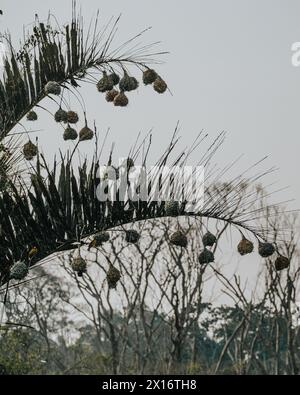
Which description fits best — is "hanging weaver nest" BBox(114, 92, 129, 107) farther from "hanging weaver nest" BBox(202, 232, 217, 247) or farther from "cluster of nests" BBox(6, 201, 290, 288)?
"hanging weaver nest" BBox(202, 232, 217, 247)

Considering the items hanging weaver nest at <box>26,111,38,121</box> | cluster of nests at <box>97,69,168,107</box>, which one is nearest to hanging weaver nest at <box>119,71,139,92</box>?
cluster of nests at <box>97,69,168,107</box>

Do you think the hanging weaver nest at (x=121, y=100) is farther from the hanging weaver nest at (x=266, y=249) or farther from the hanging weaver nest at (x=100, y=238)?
the hanging weaver nest at (x=266, y=249)

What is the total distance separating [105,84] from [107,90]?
45 millimetres

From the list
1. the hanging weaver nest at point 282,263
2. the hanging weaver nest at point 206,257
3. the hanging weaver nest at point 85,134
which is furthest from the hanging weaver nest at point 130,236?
the hanging weaver nest at point 85,134

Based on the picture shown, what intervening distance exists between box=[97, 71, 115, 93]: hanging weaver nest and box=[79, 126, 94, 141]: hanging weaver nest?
33 cm

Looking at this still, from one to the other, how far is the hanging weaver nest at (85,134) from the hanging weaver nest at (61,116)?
0.15 meters

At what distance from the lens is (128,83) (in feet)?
12.5

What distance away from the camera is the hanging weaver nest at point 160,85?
151 inches

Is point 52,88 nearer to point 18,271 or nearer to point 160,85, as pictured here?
point 160,85

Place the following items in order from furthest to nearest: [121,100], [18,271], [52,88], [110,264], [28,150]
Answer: [121,100]
[52,88]
[28,150]
[110,264]
[18,271]

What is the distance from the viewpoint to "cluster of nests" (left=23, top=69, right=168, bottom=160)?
A: 3618 mm

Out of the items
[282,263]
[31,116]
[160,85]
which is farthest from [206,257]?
[31,116]

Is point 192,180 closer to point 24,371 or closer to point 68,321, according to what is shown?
point 24,371
